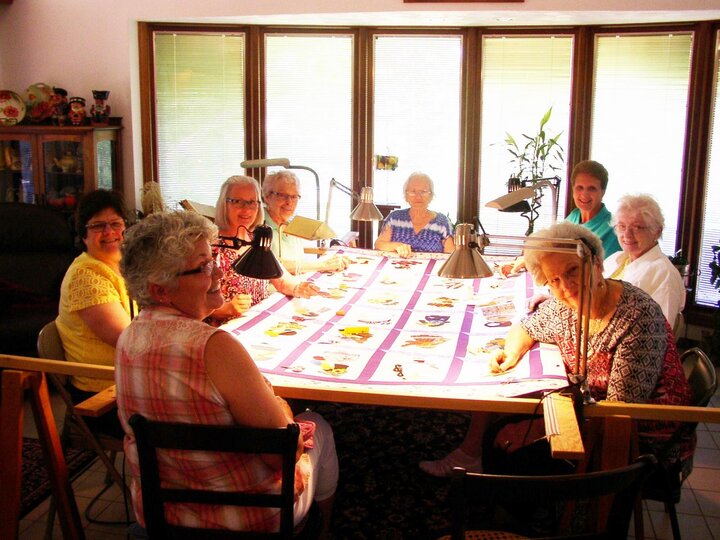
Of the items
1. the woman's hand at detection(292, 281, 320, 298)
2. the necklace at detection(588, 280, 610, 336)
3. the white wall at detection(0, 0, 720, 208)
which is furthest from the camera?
the white wall at detection(0, 0, 720, 208)

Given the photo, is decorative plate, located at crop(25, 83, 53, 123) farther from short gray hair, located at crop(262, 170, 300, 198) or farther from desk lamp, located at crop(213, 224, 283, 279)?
desk lamp, located at crop(213, 224, 283, 279)

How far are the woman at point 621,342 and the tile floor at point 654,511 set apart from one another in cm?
62

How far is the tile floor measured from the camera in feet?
9.21

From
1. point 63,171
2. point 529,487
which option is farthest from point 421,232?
point 529,487

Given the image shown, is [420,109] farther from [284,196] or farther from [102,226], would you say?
[102,226]

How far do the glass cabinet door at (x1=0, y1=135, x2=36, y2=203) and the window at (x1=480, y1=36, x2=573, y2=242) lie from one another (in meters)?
3.41

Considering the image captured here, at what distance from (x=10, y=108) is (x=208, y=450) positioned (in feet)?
15.2

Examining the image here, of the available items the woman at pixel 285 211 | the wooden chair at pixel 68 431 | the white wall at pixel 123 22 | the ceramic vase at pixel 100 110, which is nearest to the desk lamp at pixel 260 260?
the wooden chair at pixel 68 431

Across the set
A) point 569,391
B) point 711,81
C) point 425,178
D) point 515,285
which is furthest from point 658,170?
point 569,391

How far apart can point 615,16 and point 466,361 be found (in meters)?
3.58

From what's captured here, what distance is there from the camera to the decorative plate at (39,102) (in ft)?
18.2

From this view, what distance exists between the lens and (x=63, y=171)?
549 centimetres

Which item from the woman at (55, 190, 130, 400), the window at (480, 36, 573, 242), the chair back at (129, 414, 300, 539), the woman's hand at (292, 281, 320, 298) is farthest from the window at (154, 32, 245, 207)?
the chair back at (129, 414, 300, 539)

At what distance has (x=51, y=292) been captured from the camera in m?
4.78
